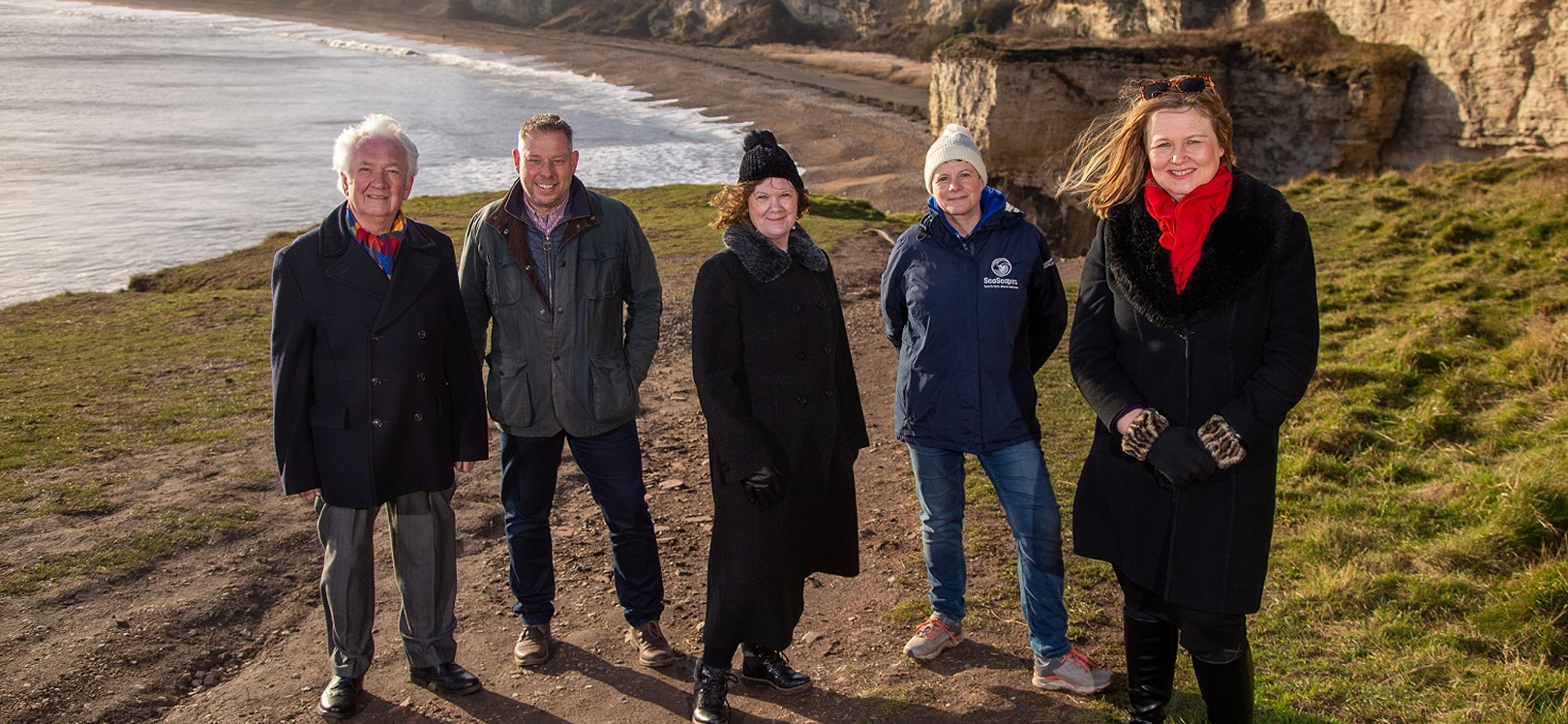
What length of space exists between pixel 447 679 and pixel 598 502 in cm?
94

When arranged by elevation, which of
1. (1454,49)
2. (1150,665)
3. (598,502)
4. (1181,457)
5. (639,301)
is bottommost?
(1150,665)

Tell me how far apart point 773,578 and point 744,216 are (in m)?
1.36

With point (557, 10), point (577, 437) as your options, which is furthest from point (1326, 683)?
point (557, 10)

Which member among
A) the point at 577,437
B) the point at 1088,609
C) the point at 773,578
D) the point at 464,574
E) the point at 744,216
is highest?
the point at 744,216

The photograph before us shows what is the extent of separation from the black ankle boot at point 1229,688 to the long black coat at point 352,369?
293cm

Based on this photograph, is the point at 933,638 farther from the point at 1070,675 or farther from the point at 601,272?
the point at 601,272

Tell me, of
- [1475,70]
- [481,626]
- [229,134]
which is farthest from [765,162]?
[229,134]

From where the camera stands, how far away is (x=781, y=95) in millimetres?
44031

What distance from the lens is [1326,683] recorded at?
13.9 feet

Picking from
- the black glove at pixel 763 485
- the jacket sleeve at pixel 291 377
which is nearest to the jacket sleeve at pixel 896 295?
the black glove at pixel 763 485

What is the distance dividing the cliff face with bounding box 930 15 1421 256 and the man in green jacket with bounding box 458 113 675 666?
19.7m

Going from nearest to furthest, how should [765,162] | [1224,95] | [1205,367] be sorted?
[1205,367], [765,162], [1224,95]

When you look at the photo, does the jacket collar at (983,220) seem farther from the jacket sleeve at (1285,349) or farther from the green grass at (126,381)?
the green grass at (126,381)

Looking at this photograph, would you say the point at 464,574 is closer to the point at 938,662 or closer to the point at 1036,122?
the point at 938,662
